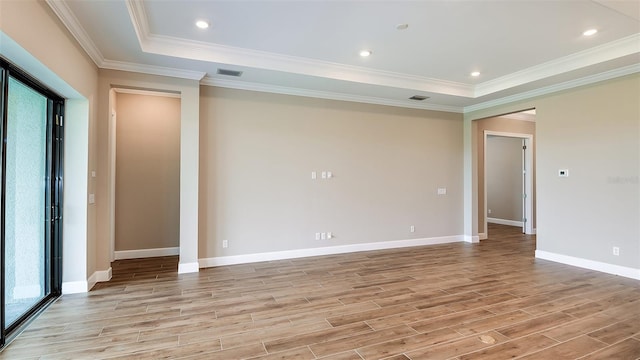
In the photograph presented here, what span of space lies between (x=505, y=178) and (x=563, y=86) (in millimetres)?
4475

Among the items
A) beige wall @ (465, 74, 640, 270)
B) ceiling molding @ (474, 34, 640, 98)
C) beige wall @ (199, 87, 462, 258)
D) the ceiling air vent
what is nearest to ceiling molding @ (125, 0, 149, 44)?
the ceiling air vent

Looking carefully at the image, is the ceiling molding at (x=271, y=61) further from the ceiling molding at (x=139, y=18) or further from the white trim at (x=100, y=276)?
the white trim at (x=100, y=276)

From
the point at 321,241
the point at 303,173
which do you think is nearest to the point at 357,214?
the point at 321,241

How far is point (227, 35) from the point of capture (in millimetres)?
3662

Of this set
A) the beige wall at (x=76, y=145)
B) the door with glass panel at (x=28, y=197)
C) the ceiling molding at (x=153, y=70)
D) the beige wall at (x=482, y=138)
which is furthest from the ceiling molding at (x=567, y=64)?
the door with glass panel at (x=28, y=197)

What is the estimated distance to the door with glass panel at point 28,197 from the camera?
261 cm

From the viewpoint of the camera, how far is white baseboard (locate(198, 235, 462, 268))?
188 inches

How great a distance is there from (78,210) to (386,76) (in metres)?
4.49

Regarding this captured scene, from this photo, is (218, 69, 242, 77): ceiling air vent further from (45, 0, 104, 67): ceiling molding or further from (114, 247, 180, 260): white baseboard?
(114, 247, 180, 260): white baseboard

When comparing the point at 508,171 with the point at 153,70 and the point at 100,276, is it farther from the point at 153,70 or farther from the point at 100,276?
the point at 100,276

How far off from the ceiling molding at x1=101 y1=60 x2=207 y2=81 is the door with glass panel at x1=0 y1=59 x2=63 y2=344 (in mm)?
823

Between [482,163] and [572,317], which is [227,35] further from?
[482,163]

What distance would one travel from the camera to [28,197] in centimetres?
302

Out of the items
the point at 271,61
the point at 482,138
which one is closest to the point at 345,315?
the point at 271,61
